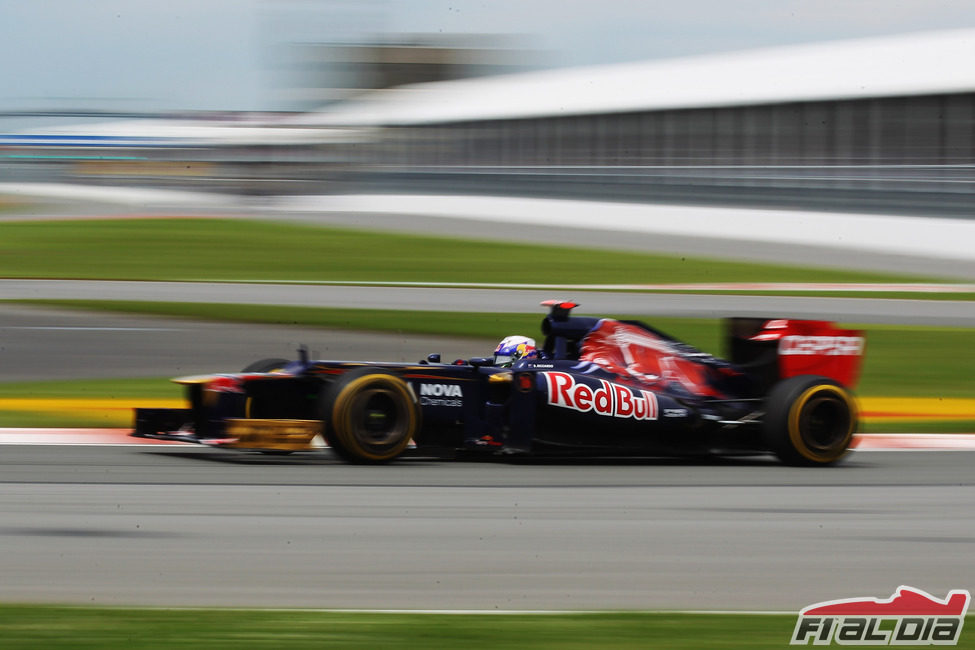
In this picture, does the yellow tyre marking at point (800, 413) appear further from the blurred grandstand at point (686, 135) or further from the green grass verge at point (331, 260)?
the blurred grandstand at point (686, 135)

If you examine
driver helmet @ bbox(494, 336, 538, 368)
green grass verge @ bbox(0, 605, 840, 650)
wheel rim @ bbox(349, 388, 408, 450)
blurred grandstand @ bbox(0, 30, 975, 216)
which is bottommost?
green grass verge @ bbox(0, 605, 840, 650)

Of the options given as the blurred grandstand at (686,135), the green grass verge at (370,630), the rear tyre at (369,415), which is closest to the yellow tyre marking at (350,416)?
the rear tyre at (369,415)

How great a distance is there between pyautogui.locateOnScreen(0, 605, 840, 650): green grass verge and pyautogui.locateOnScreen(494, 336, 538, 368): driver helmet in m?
4.22

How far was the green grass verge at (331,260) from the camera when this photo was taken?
78.9ft

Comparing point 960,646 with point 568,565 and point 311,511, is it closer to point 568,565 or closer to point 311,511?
point 568,565

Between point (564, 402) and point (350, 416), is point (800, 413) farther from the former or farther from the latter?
point (350, 416)

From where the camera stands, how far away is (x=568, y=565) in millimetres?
5680

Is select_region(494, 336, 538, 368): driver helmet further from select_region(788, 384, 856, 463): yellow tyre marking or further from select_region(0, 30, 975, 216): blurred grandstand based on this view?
select_region(0, 30, 975, 216): blurred grandstand

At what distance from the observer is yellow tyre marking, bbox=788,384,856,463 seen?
8.76m

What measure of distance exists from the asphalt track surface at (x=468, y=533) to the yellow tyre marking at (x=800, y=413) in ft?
0.71

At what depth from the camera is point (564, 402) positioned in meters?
8.62

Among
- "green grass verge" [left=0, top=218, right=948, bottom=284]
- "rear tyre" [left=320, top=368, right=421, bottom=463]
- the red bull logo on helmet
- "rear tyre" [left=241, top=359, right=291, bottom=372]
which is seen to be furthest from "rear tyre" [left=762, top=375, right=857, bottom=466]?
"green grass verge" [left=0, top=218, right=948, bottom=284]

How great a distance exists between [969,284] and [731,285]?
12.6 feet

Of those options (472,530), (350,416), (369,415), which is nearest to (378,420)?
(369,415)
